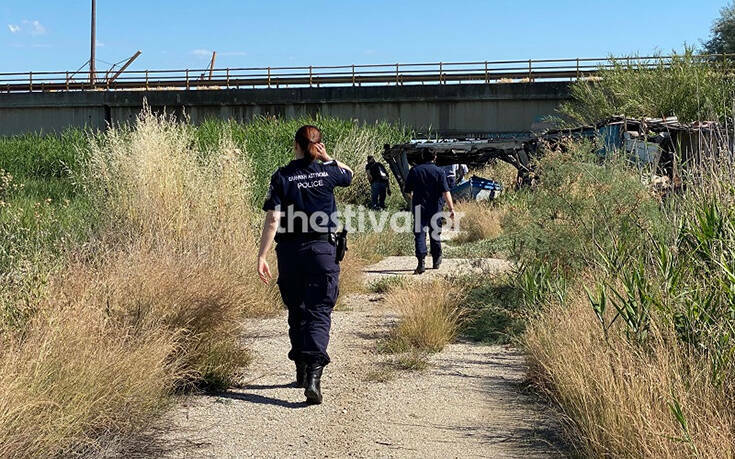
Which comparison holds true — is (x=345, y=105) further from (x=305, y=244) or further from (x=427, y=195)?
(x=305, y=244)

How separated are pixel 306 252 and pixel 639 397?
259 centimetres

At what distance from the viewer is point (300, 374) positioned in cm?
644

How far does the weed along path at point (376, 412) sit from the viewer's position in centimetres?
508

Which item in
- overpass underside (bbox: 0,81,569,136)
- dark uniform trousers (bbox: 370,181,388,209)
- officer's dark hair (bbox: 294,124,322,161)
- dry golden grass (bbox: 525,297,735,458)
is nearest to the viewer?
dry golden grass (bbox: 525,297,735,458)

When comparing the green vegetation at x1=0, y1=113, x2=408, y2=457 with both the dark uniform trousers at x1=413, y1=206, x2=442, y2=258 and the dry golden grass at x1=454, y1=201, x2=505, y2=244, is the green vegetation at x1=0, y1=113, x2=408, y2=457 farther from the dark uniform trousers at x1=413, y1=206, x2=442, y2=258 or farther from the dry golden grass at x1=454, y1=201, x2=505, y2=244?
the dry golden grass at x1=454, y1=201, x2=505, y2=244

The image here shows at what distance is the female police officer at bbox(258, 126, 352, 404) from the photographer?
6203 millimetres

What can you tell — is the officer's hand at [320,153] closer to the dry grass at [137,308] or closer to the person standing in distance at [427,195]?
the dry grass at [137,308]

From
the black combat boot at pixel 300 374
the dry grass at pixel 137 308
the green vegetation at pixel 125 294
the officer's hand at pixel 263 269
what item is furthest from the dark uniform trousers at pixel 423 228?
the officer's hand at pixel 263 269

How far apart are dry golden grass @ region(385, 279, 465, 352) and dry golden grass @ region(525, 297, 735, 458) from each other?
1.88 m

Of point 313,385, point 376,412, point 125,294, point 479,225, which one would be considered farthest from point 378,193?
point 376,412

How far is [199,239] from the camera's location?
30.7 feet

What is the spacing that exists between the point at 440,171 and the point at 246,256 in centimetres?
406

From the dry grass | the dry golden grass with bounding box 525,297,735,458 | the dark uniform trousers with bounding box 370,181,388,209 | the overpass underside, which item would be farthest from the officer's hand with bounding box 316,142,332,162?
the overpass underside

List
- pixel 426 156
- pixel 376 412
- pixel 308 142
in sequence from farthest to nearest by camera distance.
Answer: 1. pixel 426 156
2. pixel 308 142
3. pixel 376 412
